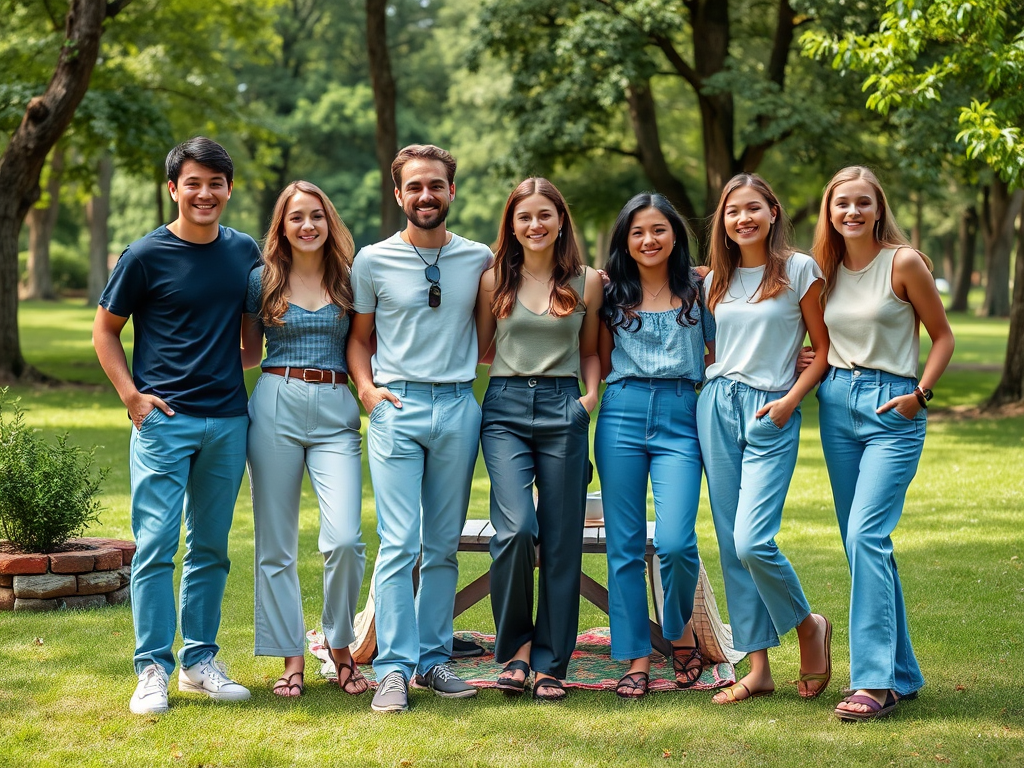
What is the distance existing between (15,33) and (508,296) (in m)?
19.2

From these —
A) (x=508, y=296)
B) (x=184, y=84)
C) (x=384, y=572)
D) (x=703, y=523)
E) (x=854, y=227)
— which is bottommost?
(x=703, y=523)

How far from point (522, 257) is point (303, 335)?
1.05m

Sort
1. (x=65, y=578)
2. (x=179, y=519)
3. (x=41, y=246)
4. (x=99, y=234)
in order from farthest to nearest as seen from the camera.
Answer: (x=41, y=246), (x=99, y=234), (x=65, y=578), (x=179, y=519)

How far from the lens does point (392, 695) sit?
15.9ft

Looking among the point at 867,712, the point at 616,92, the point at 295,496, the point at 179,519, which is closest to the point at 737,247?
the point at 867,712

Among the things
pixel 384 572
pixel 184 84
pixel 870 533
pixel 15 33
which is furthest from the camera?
pixel 184 84

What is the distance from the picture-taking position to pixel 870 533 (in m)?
4.69

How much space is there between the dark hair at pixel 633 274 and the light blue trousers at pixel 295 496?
1.28 metres

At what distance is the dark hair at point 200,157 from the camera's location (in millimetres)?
4891

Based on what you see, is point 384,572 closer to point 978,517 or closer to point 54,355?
point 978,517

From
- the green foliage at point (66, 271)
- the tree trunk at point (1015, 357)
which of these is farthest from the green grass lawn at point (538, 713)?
the green foliage at point (66, 271)

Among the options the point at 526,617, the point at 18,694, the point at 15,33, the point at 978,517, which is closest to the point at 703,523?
the point at 978,517

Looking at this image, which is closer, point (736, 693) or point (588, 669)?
point (736, 693)

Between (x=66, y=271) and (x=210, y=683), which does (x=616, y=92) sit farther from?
(x=66, y=271)
